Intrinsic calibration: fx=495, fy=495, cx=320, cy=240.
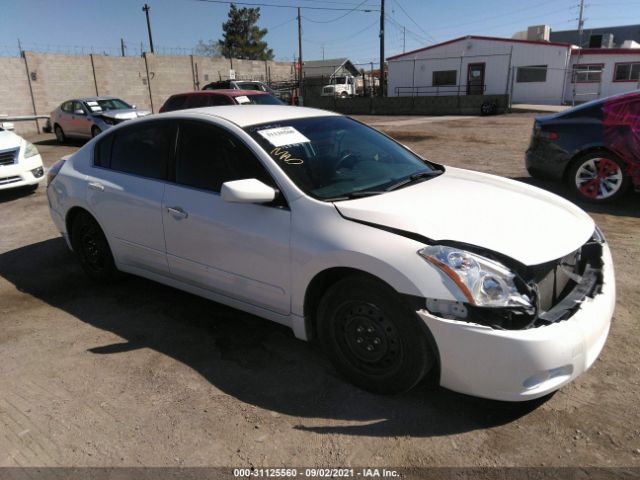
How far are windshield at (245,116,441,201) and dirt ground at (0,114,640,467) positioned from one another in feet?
3.87

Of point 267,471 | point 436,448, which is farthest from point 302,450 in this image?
point 436,448

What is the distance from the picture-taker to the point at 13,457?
2.52 meters

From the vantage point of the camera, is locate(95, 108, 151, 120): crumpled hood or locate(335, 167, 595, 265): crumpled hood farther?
locate(95, 108, 151, 120): crumpled hood

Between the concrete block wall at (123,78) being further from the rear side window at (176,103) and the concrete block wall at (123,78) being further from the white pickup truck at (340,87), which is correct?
the rear side window at (176,103)

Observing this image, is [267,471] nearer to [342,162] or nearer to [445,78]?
[342,162]

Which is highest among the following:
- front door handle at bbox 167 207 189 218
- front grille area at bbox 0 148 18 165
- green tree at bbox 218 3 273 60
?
green tree at bbox 218 3 273 60

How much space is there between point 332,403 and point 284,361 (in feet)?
1.88

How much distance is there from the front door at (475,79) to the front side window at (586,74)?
5.29m

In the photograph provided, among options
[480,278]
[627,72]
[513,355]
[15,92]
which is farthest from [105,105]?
[627,72]

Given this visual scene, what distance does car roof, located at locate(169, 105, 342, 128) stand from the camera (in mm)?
3568

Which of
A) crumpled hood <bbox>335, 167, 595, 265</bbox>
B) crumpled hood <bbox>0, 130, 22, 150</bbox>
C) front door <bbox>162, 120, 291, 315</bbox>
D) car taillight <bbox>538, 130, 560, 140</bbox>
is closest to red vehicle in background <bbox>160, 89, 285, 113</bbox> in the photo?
crumpled hood <bbox>0, 130, 22, 150</bbox>

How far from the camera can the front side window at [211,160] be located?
131 inches

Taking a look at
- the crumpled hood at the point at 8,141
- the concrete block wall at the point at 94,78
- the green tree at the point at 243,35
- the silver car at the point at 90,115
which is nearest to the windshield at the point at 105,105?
the silver car at the point at 90,115

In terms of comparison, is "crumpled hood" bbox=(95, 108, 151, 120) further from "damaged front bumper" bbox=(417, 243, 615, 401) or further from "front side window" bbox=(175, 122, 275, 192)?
"damaged front bumper" bbox=(417, 243, 615, 401)
